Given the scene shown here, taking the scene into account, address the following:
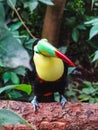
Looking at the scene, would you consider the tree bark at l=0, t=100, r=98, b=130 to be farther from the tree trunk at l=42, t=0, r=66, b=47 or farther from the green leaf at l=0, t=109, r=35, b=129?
the green leaf at l=0, t=109, r=35, b=129

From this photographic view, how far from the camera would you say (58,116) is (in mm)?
1342

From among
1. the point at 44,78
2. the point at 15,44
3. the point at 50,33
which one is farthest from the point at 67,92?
the point at 15,44

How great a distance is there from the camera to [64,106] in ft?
4.62

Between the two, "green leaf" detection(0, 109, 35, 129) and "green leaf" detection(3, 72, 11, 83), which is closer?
"green leaf" detection(0, 109, 35, 129)

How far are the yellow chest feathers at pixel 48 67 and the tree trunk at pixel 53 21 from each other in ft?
2.17

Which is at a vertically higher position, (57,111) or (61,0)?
(61,0)

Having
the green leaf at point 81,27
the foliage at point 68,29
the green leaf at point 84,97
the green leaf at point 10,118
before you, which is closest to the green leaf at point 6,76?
the foliage at point 68,29

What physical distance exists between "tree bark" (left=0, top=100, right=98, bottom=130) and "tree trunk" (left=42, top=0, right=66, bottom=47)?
2.74 feet

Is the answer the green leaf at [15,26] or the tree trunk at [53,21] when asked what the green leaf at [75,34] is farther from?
the green leaf at [15,26]

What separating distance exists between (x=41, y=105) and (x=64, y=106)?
0.31 ft

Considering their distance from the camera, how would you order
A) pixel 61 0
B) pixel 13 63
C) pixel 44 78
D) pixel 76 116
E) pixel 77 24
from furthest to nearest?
pixel 77 24 → pixel 61 0 → pixel 44 78 → pixel 76 116 → pixel 13 63

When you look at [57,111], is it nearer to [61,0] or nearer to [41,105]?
[41,105]

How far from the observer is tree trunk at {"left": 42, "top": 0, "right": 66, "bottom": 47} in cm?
207

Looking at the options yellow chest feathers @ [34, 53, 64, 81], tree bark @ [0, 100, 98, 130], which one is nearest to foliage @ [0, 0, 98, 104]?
yellow chest feathers @ [34, 53, 64, 81]
